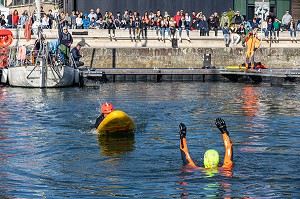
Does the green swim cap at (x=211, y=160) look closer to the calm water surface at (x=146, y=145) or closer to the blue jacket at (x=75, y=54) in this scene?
the calm water surface at (x=146, y=145)

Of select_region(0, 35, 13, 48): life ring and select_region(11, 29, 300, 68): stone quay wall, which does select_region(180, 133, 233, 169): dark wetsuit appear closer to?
select_region(0, 35, 13, 48): life ring

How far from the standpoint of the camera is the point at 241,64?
57.6 meters

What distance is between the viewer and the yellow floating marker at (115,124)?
30000mm

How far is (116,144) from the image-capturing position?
95.3 feet

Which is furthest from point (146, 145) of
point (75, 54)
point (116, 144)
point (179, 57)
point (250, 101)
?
point (179, 57)

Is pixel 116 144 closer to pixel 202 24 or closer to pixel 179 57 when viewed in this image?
pixel 179 57

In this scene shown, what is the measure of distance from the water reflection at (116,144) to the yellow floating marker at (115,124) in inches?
8.0

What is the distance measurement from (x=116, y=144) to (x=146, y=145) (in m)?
1.03

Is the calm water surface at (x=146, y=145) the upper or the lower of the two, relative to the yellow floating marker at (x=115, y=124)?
lower

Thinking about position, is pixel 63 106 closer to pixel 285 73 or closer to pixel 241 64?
pixel 285 73

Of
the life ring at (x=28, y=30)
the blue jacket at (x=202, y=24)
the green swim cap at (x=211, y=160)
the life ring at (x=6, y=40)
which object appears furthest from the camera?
the blue jacket at (x=202, y=24)

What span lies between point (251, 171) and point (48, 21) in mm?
34325

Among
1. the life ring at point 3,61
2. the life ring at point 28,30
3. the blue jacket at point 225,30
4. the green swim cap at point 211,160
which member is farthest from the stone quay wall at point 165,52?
the green swim cap at point 211,160

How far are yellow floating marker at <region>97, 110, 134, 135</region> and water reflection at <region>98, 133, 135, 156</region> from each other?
0.67ft
